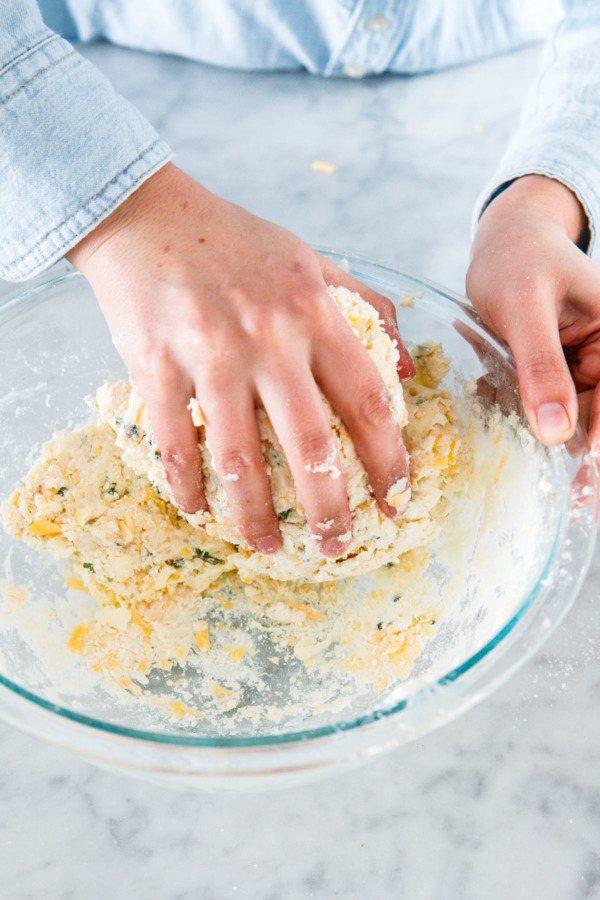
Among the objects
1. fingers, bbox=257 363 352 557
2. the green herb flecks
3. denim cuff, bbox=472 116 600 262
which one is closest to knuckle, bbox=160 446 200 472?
fingers, bbox=257 363 352 557

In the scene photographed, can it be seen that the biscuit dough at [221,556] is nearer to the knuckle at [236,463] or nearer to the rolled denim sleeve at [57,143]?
the knuckle at [236,463]

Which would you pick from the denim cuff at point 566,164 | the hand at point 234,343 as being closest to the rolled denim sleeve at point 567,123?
the denim cuff at point 566,164

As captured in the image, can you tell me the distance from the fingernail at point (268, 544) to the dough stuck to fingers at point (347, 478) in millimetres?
25

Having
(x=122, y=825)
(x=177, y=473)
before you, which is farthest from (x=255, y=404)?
(x=122, y=825)

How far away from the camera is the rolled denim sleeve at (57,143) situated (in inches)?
35.7

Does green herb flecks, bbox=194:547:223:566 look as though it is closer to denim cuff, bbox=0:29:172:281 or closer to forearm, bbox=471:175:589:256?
denim cuff, bbox=0:29:172:281

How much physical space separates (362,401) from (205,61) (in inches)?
61.2

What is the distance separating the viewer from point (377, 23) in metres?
1.86

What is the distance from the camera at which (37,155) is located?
0.91 m

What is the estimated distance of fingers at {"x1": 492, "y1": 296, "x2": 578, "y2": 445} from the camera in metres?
0.94

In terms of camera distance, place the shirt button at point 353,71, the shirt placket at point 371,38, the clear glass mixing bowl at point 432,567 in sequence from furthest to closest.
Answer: the shirt button at point 353,71
the shirt placket at point 371,38
the clear glass mixing bowl at point 432,567

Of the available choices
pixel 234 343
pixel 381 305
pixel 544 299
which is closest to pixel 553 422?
pixel 544 299

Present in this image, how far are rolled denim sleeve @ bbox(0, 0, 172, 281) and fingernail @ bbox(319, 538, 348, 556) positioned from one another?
1.60ft

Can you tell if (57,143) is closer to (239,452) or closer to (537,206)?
(239,452)
